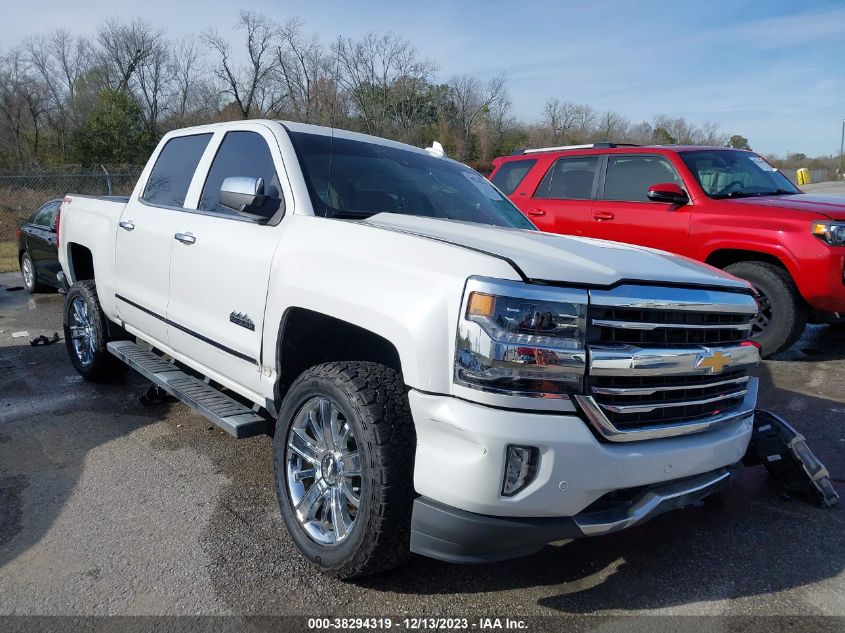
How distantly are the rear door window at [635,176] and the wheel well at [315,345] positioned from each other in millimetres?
4921

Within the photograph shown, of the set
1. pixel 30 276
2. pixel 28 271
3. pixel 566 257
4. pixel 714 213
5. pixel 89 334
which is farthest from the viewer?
pixel 28 271

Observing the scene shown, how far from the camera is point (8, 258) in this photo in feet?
50.4

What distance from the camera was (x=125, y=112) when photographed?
30.9 meters

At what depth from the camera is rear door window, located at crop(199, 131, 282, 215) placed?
142 inches

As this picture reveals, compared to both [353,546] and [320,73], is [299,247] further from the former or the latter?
[320,73]

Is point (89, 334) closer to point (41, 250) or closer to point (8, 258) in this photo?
point (41, 250)

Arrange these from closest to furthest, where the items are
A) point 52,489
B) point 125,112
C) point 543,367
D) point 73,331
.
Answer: point 543,367
point 52,489
point 73,331
point 125,112

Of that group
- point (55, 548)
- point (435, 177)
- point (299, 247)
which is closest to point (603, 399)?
point (299, 247)

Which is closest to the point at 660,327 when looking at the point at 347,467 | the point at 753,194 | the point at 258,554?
the point at 347,467

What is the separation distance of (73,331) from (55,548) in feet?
10.2

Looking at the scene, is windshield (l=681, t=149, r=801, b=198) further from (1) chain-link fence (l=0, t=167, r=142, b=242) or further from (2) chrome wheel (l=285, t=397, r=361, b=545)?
(1) chain-link fence (l=0, t=167, r=142, b=242)

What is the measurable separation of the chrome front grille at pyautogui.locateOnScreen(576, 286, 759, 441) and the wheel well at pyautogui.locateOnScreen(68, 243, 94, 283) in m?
4.94

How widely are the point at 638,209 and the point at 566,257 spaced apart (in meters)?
4.87

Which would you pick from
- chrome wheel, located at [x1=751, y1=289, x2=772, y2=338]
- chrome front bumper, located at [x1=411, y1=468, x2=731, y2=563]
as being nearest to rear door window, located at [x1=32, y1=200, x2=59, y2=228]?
chrome wheel, located at [x1=751, y1=289, x2=772, y2=338]
